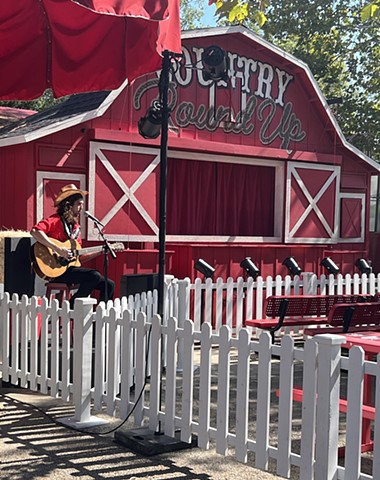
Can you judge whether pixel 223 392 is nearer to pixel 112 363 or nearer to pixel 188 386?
pixel 188 386

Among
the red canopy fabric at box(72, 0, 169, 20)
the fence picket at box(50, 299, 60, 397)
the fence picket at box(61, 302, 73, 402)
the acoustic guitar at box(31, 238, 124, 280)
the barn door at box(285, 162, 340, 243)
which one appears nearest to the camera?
the red canopy fabric at box(72, 0, 169, 20)

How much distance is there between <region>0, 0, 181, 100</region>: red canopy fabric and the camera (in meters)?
5.29

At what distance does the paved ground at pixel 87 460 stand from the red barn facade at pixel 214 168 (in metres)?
5.36

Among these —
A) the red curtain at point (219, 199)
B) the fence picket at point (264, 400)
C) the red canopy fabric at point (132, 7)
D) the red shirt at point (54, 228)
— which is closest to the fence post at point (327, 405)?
the fence picket at point (264, 400)

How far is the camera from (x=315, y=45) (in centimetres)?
2159

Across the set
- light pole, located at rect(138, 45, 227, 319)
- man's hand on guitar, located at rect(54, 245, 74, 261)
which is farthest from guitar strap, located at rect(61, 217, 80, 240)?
light pole, located at rect(138, 45, 227, 319)

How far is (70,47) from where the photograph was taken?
5.66 m

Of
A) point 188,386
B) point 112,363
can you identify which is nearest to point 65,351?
point 112,363

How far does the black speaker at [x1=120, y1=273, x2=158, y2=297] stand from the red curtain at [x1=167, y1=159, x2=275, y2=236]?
17.4 feet

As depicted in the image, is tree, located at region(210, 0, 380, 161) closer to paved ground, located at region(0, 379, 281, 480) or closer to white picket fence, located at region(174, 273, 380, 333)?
white picket fence, located at region(174, 273, 380, 333)

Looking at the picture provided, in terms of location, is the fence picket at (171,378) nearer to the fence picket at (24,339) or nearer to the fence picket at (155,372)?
the fence picket at (155,372)

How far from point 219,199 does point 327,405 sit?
9.35m

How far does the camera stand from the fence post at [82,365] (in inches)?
210

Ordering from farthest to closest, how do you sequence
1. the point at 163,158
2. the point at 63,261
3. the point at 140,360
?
the point at 63,261
the point at 163,158
the point at 140,360
